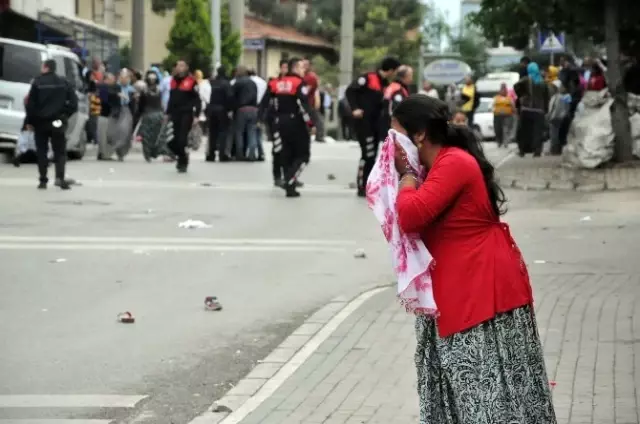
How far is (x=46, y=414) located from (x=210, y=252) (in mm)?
6539

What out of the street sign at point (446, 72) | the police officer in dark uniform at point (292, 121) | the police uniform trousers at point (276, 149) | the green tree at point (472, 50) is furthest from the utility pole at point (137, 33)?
the green tree at point (472, 50)

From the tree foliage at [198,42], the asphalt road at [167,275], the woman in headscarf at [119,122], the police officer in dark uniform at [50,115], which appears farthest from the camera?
the tree foliage at [198,42]

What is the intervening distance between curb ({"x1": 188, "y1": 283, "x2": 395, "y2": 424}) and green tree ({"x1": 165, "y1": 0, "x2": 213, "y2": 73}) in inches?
1492

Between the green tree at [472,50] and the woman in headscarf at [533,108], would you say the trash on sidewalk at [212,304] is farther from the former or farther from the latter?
the green tree at [472,50]

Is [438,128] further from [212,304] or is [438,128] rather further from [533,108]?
[533,108]

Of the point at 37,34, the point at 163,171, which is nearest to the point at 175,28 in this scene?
the point at 37,34

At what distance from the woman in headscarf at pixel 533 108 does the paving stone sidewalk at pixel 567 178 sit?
3248mm

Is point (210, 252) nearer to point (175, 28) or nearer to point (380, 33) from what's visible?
point (175, 28)

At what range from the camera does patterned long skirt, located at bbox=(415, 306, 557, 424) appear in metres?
5.41

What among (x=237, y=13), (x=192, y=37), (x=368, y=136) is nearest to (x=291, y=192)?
(x=368, y=136)

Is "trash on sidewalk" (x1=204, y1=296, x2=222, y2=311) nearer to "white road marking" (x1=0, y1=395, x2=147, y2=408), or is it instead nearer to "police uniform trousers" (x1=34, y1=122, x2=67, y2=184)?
"white road marking" (x1=0, y1=395, x2=147, y2=408)

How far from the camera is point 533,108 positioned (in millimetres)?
29312

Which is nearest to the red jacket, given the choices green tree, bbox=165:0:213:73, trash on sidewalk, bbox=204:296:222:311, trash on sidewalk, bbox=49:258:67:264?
trash on sidewalk, bbox=204:296:222:311

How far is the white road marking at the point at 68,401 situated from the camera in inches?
305
